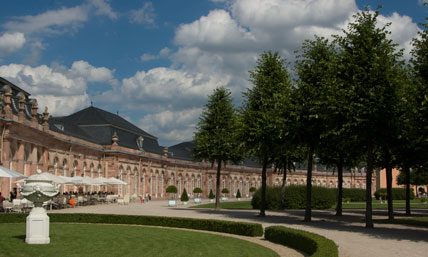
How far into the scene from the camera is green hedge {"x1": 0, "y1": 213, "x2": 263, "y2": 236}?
21.4 m

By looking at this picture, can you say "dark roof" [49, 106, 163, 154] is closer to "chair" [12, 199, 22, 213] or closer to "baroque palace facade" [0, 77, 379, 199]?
"baroque palace facade" [0, 77, 379, 199]

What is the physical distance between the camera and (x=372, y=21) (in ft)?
82.6

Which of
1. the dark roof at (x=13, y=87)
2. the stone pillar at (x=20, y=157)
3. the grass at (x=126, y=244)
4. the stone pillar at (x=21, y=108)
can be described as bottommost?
the grass at (x=126, y=244)

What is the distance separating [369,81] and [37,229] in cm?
1655

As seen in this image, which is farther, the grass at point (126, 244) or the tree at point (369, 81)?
the tree at point (369, 81)

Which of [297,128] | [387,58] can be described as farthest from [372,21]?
[297,128]

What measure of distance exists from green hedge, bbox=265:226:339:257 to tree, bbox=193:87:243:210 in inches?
920

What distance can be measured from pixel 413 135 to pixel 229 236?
9175 mm

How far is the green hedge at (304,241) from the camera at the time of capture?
13248 millimetres

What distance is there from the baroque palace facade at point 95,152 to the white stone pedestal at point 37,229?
2287 centimetres

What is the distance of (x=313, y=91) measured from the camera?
2647cm

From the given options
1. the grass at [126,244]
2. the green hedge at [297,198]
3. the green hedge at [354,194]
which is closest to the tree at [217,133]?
the green hedge at [297,198]

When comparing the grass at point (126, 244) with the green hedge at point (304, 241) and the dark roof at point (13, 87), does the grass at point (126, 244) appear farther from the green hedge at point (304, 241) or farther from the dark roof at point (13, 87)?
the dark roof at point (13, 87)

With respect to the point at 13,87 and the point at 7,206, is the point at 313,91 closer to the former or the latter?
the point at 7,206
